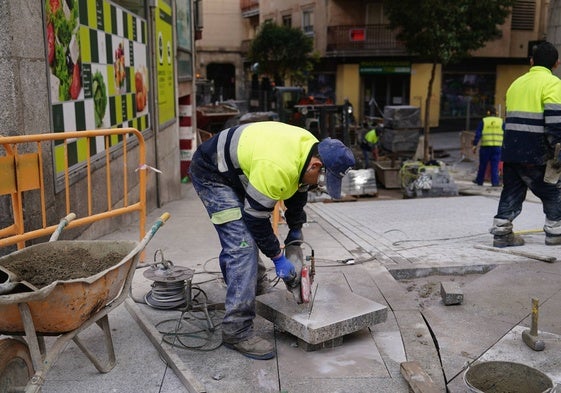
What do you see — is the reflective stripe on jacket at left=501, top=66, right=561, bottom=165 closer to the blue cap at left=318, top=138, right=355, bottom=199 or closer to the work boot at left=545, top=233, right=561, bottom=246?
the work boot at left=545, top=233, right=561, bottom=246

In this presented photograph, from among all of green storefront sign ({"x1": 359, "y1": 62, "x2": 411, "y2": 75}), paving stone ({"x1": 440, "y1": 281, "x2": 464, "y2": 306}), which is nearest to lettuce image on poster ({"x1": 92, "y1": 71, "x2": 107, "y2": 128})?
paving stone ({"x1": 440, "y1": 281, "x2": 464, "y2": 306})

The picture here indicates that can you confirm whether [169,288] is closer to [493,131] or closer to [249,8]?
[493,131]

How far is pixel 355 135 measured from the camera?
19.5 meters

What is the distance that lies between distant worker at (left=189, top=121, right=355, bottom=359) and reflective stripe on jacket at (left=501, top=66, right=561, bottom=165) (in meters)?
2.70

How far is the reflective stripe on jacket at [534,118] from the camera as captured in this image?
5.39m

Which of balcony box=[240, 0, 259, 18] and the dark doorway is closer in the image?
balcony box=[240, 0, 259, 18]

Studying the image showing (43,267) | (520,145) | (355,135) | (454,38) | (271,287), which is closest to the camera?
(43,267)

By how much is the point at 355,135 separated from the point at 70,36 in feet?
49.4

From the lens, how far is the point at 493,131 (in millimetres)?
13227

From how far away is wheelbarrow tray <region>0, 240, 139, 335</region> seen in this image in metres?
2.61

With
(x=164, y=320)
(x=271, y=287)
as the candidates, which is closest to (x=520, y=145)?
(x=271, y=287)

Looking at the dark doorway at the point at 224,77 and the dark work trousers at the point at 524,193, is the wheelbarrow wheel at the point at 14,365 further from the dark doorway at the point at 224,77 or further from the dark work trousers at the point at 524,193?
the dark doorway at the point at 224,77

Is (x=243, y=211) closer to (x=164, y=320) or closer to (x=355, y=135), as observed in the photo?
(x=164, y=320)

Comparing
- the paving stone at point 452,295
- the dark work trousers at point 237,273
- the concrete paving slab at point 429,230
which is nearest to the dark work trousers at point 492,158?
the concrete paving slab at point 429,230
